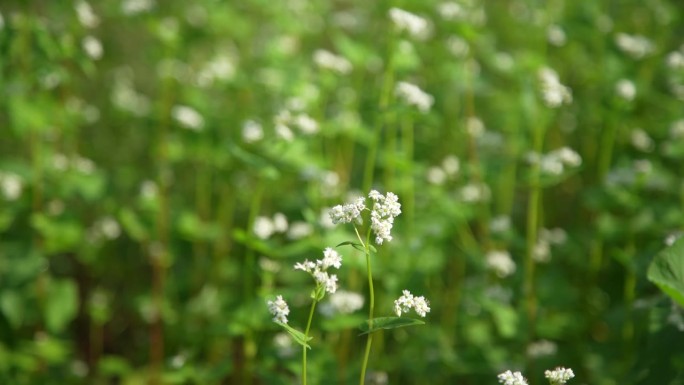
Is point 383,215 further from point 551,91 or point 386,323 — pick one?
point 551,91

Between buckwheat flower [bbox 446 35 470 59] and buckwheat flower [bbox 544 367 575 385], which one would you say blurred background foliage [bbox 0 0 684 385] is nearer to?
buckwheat flower [bbox 446 35 470 59]

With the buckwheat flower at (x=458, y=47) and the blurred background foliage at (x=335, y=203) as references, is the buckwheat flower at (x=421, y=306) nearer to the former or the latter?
the blurred background foliage at (x=335, y=203)

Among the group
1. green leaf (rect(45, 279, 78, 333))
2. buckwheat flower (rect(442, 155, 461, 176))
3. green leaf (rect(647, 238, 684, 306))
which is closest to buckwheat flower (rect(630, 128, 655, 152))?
buckwheat flower (rect(442, 155, 461, 176))

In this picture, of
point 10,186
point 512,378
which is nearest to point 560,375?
point 512,378

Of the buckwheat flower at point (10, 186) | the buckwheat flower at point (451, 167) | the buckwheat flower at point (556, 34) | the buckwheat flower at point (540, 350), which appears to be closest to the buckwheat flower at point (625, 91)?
the buckwheat flower at point (556, 34)

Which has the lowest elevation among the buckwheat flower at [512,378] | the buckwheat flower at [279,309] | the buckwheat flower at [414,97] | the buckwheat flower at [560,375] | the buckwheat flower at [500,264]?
the buckwheat flower at [512,378]

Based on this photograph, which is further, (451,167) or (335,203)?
(451,167)
